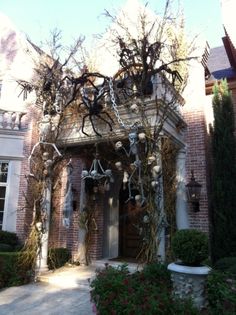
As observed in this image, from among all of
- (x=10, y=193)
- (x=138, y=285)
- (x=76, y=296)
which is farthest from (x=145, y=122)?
(x=10, y=193)

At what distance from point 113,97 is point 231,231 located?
13.5 ft

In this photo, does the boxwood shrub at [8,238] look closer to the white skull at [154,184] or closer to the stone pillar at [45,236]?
the stone pillar at [45,236]

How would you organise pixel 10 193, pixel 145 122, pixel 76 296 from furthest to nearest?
pixel 10 193, pixel 145 122, pixel 76 296

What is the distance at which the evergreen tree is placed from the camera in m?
7.03

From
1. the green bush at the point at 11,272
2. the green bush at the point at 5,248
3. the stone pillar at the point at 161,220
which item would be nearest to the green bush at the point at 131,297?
the stone pillar at the point at 161,220

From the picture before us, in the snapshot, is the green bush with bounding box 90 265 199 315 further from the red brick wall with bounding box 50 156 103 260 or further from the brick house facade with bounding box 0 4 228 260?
the red brick wall with bounding box 50 156 103 260

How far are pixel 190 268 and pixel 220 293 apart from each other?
1.59 ft

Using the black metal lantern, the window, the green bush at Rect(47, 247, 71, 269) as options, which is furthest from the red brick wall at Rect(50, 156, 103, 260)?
the black metal lantern

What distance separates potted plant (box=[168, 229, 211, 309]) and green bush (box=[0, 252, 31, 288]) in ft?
12.3

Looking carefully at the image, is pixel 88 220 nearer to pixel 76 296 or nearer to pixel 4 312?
pixel 76 296

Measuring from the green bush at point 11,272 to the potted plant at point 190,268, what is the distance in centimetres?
375

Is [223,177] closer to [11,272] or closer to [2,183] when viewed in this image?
[11,272]

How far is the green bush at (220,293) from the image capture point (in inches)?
138

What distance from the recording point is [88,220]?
8.63 m
